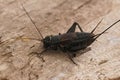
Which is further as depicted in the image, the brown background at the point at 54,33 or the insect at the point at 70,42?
the insect at the point at 70,42

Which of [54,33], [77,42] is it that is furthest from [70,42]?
[54,33]

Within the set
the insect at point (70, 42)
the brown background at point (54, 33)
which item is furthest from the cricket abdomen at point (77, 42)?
the brown background at point (54, 33)

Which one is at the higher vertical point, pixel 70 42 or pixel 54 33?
pixel 54 33

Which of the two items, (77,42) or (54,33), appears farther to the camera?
(54,33)

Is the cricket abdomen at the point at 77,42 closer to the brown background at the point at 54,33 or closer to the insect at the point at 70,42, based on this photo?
the insect at the point at 70,42

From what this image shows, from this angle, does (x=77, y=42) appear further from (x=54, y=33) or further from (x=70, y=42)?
(x=54, y=33)

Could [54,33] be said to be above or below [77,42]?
above

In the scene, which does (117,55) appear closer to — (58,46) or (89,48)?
(89,48)

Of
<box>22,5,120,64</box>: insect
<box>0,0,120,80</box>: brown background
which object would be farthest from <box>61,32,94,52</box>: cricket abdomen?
<box>0,0,120,80</box>: brown background

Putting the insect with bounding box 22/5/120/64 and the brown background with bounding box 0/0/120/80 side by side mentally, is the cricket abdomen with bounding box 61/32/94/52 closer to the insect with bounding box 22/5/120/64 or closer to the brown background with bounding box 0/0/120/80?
the insect with bounding box 22/5/120/64

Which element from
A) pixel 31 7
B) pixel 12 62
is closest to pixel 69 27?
pixel 31 7
